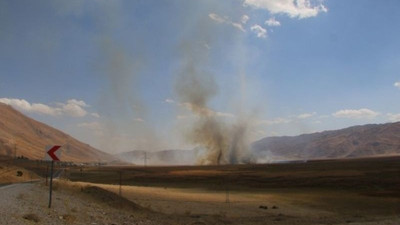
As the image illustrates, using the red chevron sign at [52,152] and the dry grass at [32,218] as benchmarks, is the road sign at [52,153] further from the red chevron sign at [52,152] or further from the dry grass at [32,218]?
the dry grass at [32,218]

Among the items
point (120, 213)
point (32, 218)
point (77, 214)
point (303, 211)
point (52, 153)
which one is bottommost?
point (303, 211)

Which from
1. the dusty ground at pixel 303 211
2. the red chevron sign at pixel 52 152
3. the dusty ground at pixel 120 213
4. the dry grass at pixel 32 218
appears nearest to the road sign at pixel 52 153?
the red chevron sign at pixel 52 152

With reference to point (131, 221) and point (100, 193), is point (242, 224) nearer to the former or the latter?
point (131, 221)

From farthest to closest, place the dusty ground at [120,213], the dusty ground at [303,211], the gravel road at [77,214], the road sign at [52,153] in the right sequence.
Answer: the dusty ground at [303,211]
the road sign at [52,153]
the dusty ground at [120,213]
the gravel road at [77,214]

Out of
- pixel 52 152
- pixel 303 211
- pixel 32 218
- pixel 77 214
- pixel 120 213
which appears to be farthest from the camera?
pixel 303 211

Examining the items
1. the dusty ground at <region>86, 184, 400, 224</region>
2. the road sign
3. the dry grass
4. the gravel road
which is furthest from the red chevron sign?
the dusty ground at <region>86, 184, 400, 224</region>

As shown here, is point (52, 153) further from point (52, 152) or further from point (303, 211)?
point (303, 211)

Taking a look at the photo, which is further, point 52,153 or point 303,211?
point 303,211

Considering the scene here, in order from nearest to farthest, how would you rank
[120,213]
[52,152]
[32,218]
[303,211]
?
[32,218], [52,152], [120,213], [303,211]

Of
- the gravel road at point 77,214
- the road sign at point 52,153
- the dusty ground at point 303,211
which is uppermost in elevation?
the road sign at point 52,153

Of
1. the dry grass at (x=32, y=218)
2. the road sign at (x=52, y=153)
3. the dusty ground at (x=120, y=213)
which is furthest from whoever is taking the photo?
the road sign at (x=52, y=153)

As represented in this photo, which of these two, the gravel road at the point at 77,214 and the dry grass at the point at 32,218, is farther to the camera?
the gravel road at the point at 77,214

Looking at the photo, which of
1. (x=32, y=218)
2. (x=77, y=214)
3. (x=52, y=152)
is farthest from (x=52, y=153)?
(x=32, y=218)

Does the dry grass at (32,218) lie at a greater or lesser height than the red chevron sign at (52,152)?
lesser
